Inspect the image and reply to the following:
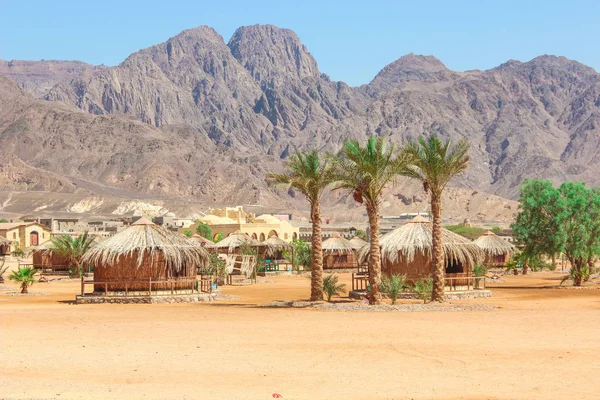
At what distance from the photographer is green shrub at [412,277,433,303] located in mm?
30547

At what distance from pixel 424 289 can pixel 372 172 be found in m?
4.76

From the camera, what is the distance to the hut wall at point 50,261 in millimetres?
62312

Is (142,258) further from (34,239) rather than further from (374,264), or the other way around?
(34,239)

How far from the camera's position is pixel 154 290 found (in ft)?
113

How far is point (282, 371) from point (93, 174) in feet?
618

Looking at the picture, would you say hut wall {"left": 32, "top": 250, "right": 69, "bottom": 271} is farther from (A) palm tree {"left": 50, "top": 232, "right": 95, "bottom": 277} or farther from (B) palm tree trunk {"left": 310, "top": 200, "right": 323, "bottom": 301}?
(B) palm tree trunk {"left": 310, "top": 200, "right": 323, "bottom": 301}

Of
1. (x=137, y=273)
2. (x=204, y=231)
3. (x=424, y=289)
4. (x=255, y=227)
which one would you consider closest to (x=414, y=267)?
(x=424, y=289)

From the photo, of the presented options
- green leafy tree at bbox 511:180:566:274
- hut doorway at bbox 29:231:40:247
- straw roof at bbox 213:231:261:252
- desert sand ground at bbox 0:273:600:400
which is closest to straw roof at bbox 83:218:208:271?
desert sand ground at bbox 0:273:600:400

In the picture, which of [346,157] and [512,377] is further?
[346,157]

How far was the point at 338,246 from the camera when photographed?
66.6 meters

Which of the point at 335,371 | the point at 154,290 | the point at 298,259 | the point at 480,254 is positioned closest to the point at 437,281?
the point at 480,254

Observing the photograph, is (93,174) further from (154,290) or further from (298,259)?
(154,290)

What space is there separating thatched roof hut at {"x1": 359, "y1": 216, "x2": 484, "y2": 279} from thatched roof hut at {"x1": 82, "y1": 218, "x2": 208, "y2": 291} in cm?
795

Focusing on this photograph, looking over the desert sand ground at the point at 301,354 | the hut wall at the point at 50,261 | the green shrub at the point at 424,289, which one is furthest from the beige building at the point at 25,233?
the desert sand ground at the point at 301,354
